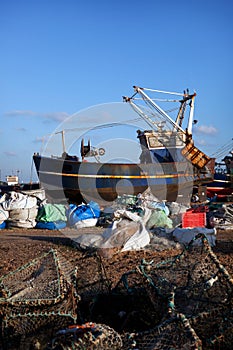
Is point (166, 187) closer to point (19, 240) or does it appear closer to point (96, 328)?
point (19, 240)

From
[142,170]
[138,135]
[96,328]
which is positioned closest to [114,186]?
[142,170]

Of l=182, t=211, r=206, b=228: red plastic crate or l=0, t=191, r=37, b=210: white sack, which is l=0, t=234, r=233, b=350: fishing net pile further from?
l=0, t=191, r=37, b=210: white sack

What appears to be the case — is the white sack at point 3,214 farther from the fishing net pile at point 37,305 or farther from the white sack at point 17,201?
the fishing net pile at point 37,305

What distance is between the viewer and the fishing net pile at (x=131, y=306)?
7.41 ft

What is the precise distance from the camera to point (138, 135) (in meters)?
17.7

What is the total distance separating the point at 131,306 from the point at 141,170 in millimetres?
12022

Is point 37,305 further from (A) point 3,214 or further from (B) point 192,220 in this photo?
(A) point 3,214

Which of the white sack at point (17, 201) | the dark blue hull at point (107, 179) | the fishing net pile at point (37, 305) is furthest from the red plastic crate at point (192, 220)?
the dark blue hull at point (107, 179)

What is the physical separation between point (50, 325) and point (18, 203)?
6879 mm

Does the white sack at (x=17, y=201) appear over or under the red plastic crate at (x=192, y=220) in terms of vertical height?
over

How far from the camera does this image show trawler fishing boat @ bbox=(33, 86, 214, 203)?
48.7ft

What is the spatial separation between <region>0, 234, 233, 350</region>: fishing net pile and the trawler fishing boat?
35.1 feet

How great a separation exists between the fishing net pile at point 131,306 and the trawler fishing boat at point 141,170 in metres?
10.7

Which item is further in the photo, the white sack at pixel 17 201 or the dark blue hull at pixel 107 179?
the dark blue hull at pixel 107 179
